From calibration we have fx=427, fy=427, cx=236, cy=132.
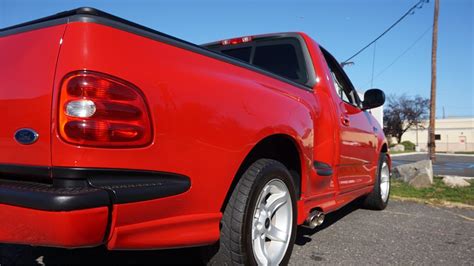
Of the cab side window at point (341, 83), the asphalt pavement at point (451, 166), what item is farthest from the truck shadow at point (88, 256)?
the asphalt pavement at point (451, 166)

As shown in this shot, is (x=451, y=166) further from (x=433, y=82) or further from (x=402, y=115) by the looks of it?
(x=402, y=115)

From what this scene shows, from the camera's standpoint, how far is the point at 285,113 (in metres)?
3.05

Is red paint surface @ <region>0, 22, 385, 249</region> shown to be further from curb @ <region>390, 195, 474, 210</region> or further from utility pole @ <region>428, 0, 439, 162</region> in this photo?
utility pole @ <region>428, 0, 439, 162</region>

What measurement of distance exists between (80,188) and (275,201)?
149 centimetres

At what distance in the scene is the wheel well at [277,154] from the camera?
2742 millimetres

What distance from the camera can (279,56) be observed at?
4.35 m

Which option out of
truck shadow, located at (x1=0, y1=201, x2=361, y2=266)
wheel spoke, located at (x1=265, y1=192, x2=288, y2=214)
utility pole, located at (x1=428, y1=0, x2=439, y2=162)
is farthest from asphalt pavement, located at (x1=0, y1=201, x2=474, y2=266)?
utility pole, located at (x1=428, y1=0, x2=439, y2=162)

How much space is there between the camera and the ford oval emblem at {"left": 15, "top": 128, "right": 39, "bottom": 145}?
6.31 ft

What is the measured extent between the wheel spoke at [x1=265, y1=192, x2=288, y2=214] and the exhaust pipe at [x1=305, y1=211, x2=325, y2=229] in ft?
1.73

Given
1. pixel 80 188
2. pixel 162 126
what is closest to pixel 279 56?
pixel 162 126

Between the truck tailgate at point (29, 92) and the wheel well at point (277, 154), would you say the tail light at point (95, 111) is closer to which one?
the truck tailgate at point (29, 92)

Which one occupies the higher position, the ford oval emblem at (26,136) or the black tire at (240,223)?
the ford oval emblem at (26,136)

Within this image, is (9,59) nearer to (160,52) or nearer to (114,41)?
(114,41)

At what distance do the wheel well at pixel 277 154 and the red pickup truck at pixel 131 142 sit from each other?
0.05 ft
